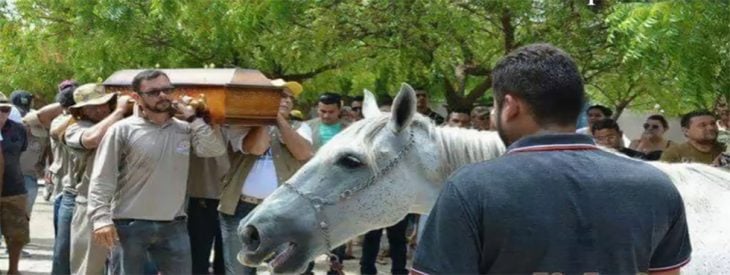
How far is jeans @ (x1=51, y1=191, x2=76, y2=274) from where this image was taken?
7.36 metres

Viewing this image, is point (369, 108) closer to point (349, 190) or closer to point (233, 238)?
point (349, 190)

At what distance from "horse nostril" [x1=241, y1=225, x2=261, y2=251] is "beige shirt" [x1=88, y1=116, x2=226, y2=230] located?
7.14ft

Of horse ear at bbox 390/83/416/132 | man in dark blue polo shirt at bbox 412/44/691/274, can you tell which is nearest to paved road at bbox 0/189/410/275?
horse ear at bbox 390/83/416/132

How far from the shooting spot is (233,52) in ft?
41.9

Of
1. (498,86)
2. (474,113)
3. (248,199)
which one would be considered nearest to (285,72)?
(474,113)

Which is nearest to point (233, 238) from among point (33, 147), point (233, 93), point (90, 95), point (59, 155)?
point (233, 93)

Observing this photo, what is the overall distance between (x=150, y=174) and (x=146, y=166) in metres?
0.06

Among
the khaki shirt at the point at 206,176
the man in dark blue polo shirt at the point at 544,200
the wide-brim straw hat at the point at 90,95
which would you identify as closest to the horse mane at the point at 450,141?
the man in dark blue polo shirt at the point at 544,200

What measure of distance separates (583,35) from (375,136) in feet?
21.5

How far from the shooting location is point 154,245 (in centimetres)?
604

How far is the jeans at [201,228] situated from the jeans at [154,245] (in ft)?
4.03

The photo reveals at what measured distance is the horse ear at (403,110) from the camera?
377cm

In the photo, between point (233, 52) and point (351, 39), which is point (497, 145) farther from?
point (233, 52)

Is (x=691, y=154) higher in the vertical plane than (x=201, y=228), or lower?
higher
